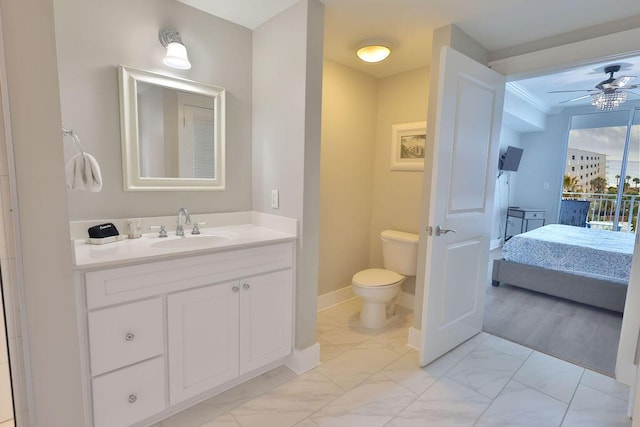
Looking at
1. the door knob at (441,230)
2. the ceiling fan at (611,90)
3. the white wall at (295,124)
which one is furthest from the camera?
the ceiling fan at (611,90)

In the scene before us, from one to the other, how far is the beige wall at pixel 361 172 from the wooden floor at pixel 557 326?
908 mm

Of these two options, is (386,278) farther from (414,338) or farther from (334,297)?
(334,297)

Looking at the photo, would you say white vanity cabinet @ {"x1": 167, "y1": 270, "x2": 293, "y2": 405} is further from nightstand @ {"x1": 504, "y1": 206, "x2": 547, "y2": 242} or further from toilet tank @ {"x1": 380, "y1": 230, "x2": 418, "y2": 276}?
nightstand @ {"x1": 504, "y1": 206, "x2": 547, "y2": 242}

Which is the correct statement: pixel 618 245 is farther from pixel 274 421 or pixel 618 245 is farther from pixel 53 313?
pixel 53 313

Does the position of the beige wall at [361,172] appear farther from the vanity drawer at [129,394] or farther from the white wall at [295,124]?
the vanity drawer at [129,394]

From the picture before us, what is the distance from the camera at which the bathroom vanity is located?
4.37 ft

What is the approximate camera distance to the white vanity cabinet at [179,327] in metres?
1.34

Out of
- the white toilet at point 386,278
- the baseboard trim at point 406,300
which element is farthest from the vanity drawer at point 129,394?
the baseboard trim at point 406,300

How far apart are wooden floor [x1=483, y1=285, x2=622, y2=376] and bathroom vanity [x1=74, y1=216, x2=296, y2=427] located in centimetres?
197

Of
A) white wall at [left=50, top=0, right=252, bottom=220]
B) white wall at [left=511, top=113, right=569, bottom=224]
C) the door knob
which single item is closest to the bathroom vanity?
white wall at [left=50, top=0, right=252, bottom=220]

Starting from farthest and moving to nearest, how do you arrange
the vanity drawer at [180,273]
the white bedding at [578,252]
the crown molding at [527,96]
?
the crown molding at [527,96]
the white bedding at [578,252]
the vanity drawer at [180,273]

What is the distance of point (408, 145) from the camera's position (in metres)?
2.91

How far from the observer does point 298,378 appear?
196 cm

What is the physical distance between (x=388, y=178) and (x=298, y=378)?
199cm
